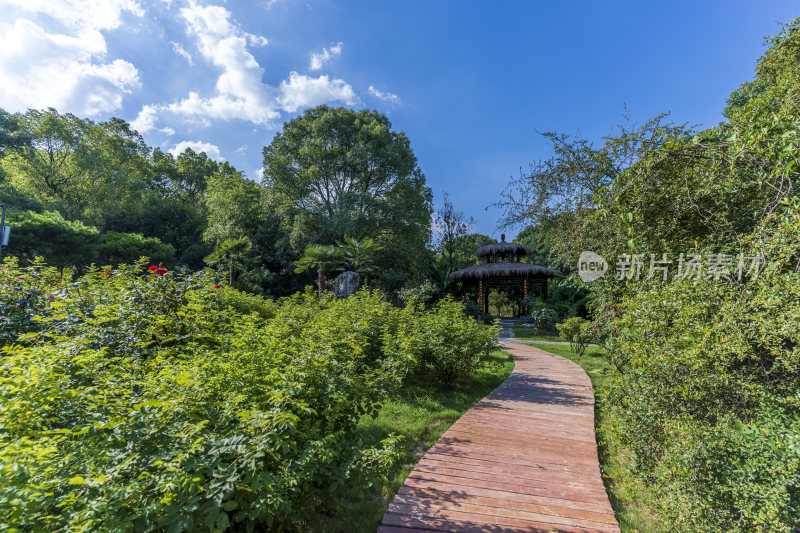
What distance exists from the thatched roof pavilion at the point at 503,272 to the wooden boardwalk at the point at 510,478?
15191 mm

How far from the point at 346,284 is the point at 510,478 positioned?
1571cm

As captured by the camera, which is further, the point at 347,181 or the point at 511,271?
the point at 347,181

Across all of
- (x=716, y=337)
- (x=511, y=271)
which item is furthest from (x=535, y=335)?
(x=716, y=337)

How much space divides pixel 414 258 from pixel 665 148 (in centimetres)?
1962

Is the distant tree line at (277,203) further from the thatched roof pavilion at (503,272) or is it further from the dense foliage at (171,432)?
the dense foliage at (171,432)

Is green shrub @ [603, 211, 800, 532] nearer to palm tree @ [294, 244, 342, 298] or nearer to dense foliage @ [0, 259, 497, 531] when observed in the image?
dense foliage @ [0, 259, 497, 531]

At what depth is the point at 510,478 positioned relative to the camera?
3133 mm

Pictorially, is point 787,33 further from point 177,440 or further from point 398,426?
point 177,440

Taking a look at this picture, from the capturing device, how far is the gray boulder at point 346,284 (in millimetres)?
18234

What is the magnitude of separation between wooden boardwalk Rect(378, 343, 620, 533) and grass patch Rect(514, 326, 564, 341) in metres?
9.88

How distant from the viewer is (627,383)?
3289 mm

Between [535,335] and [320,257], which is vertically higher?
[320,257]

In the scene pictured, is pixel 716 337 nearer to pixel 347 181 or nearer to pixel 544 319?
pixel 544 319

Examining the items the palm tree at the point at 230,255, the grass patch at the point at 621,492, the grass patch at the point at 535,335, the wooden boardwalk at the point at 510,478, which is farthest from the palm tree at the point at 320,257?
the grass patch at the point at 621,492
